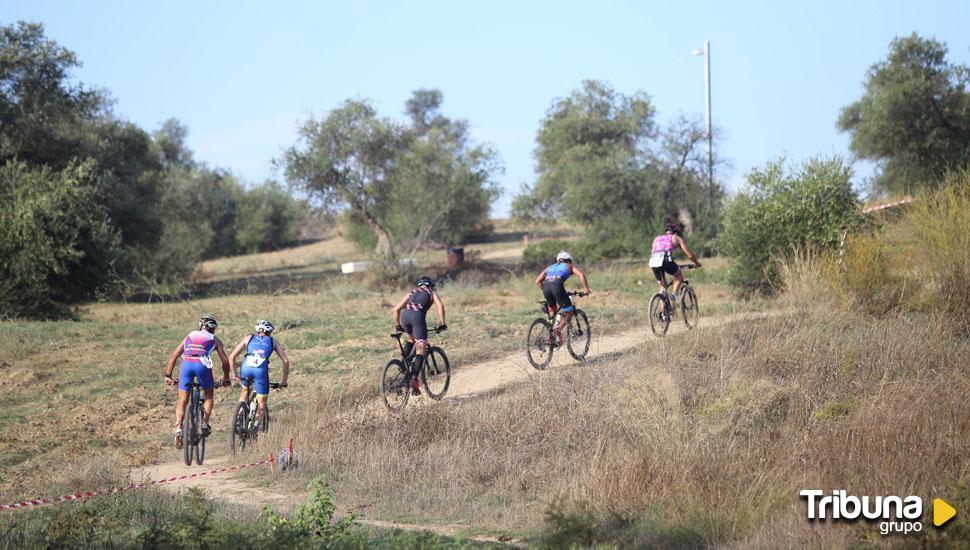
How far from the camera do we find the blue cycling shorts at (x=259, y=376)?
466 inches

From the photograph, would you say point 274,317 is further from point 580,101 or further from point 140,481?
point 580,101

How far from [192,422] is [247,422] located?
72 cm

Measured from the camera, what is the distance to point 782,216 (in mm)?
22719

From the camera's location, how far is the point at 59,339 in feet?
69.9

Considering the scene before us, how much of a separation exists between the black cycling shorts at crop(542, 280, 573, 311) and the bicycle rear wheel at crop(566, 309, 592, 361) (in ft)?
0.87

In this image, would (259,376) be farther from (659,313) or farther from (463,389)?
(659,313)

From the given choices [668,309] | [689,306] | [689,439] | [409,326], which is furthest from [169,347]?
[689,439]

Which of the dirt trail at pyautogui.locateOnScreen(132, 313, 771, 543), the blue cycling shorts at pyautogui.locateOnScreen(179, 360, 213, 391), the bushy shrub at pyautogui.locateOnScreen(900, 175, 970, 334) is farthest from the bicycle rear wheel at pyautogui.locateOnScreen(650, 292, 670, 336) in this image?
the blue cycling shorts at pyautogui.locateOnScreen(179, 360, 213, 391)

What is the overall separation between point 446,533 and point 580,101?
43999 millimetres

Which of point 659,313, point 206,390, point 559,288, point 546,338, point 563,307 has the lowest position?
point 206,390

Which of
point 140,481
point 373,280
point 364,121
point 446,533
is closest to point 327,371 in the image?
point 140,481

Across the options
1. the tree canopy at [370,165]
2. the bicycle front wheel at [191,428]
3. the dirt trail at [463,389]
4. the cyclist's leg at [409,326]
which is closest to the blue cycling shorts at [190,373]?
the bicycle front wheel at [191,428]

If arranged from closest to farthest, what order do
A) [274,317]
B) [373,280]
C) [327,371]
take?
[327,371] → [274,317] → [373,280]

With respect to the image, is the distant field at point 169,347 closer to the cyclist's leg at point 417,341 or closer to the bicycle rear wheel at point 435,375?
the bicycle rear wheel at point 435,375
